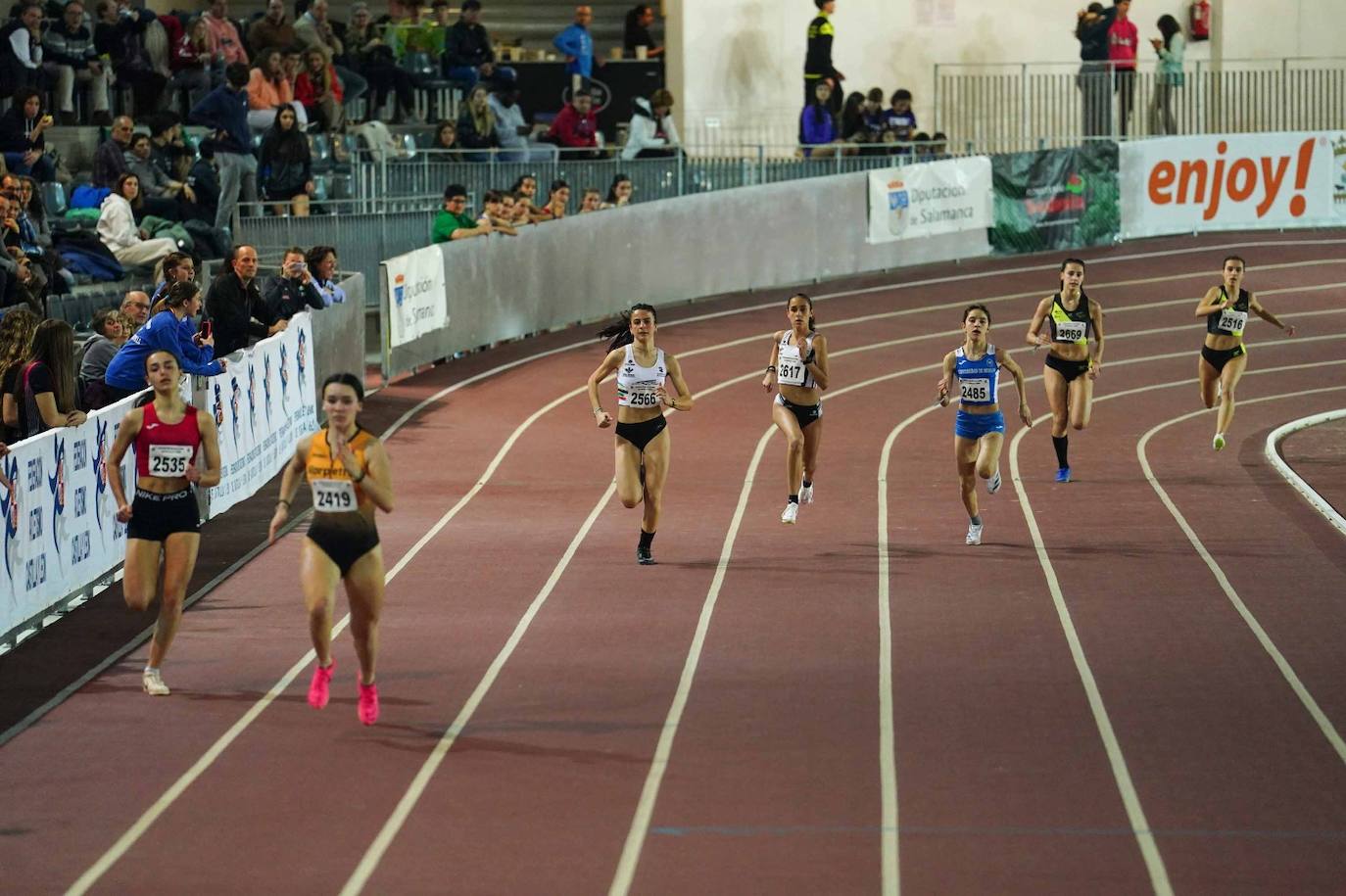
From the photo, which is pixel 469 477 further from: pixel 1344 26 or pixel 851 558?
pixel 1344 26

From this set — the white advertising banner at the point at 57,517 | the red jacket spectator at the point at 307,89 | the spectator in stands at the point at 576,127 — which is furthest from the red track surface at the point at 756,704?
the spectator in stands at the point at 576,127

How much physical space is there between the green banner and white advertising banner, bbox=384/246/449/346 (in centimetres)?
1129

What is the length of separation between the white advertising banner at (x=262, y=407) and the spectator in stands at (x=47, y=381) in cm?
259

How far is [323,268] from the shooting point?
768 inches

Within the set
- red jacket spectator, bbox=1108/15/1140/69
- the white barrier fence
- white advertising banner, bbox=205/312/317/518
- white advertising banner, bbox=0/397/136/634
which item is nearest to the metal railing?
red jacket spectator, bbox=1108/15/1140/69

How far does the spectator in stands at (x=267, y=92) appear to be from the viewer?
24141 mm

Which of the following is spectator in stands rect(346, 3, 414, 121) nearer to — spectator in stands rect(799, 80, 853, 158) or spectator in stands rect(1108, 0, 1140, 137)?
spectator in stands rect(799, 80, 853, 158)

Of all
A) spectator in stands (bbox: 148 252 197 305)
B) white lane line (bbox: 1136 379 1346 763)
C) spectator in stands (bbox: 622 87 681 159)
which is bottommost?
white lane line (bbox: 1136 379 1346 763)

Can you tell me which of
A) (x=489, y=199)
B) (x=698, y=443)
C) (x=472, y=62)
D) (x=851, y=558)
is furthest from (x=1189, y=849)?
(x=472, y=62)

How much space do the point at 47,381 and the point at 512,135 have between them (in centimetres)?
1627

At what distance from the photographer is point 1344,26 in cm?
3500

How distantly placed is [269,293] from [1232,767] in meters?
11.5

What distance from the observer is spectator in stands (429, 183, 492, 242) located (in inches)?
925

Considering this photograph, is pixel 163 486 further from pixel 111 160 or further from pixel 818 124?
pixel 818 124
